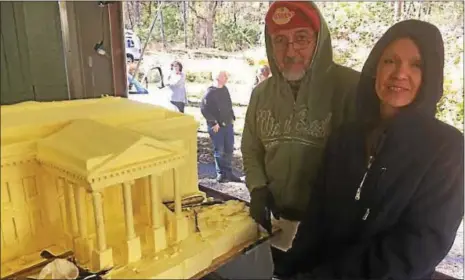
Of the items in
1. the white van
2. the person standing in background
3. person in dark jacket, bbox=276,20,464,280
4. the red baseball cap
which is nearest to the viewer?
person in dark jacket, bbox=276,20,464,280

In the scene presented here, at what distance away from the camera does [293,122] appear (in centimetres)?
107

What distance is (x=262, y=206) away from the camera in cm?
Answer: 108

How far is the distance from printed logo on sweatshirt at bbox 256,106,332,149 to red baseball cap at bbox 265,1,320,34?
195 mm

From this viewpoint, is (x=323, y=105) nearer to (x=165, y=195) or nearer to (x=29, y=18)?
(x=165, y=195)

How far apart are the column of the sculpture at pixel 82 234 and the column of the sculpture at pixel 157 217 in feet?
0.41

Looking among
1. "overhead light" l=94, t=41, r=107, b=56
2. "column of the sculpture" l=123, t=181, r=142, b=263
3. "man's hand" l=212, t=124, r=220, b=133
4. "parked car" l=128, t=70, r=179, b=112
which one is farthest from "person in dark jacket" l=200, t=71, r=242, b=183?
"column of the sculpture" l=123, t=181, r=142, b=263

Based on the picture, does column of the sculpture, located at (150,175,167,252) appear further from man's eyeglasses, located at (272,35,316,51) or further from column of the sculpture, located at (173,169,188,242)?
man's eyeglasses, located at (272,35,316,51)

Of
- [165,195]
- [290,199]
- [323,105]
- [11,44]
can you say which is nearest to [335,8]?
[323,105]

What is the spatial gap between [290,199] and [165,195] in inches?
13.4

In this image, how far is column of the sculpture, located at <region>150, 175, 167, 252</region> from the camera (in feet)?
2.84

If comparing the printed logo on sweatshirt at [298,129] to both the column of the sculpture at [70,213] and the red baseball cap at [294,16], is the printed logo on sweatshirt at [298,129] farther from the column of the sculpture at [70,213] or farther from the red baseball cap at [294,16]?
the column of the sculpture at [70,213]

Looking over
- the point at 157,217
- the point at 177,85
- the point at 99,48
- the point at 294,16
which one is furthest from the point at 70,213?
the point at 294,16

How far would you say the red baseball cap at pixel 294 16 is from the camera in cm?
99

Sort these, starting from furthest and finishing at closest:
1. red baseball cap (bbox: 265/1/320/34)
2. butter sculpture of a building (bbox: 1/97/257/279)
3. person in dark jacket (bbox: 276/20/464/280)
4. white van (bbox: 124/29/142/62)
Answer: white van (bbox: 124/29/142/62)
red baseball cap (bbox: 265/1/320/34)
person in dark jacket (bbox: 276/20/464/280)
butter sculpture of a building (bbox: 1/97/257/279)
